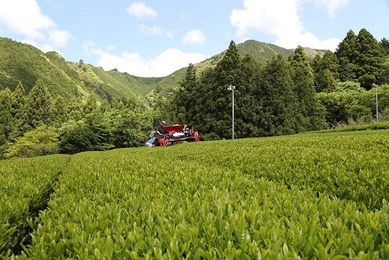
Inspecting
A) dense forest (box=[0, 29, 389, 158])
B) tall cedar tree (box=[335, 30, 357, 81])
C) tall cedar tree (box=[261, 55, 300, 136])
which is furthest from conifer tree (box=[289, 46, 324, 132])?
tall cedar tree (box=[335, 30, 357, 81])

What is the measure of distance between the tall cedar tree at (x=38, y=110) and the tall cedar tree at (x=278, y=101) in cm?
3929

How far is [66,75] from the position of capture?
123m

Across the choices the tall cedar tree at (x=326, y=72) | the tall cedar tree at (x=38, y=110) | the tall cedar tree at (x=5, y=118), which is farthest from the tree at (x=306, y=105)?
the tall cedar tree at (x=5, y=118)

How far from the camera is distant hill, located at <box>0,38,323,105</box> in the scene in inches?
4043

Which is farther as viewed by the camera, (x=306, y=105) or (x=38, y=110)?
(x=38, y=110)

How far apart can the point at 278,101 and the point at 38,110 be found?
4356 centimetres

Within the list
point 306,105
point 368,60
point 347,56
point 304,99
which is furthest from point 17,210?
point 347,56

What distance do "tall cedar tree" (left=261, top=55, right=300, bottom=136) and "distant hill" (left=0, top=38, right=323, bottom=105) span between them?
4299 cm

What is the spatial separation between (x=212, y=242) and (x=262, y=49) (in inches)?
6867

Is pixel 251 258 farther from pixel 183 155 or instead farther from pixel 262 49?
pixel 262 49

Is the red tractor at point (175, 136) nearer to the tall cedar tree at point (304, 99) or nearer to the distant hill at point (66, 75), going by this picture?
the tall cedar tree at point (304, 99)

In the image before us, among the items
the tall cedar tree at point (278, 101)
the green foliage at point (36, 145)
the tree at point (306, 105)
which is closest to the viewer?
the green foliage at point (36, 145)

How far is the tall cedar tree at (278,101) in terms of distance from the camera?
132 ft

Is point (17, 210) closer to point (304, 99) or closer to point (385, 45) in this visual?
point (304, 99)
